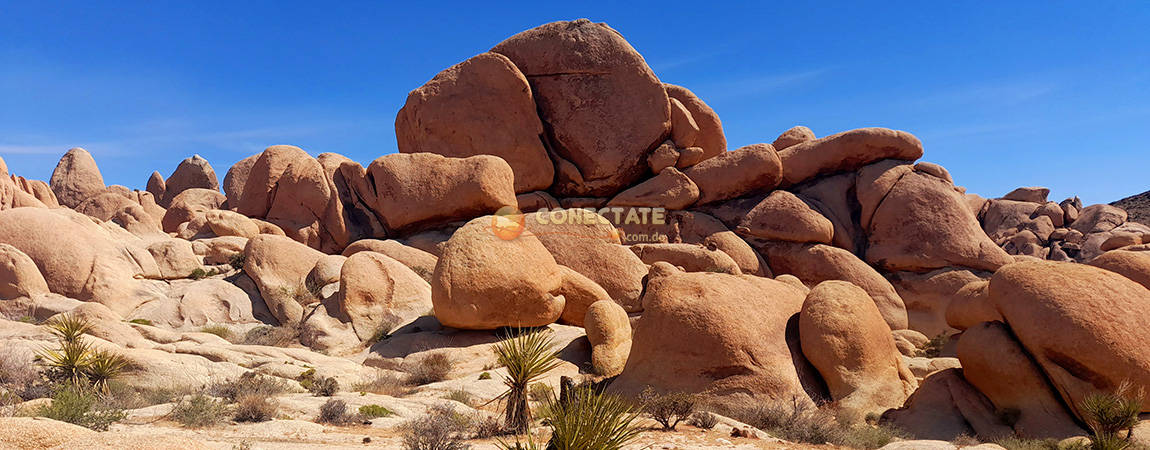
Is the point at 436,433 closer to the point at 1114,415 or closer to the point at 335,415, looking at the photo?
the point at 335,415

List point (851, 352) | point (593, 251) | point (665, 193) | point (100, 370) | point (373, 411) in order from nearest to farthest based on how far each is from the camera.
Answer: point (373, 411) → point (100, 370) → point (851, 352) → point (593, 251) → point (665, 193)

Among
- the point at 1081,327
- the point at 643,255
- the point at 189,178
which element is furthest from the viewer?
the point at 189,178

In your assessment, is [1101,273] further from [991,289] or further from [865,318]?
[865,318]

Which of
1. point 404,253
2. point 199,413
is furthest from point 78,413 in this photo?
point 404,253

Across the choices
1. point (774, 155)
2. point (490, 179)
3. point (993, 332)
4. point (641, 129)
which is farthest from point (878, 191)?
point (993, 332)

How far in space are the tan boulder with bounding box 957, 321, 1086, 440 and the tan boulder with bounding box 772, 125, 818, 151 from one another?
22.9m

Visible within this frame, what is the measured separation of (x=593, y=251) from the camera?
803 inches

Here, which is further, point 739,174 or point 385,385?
point 739,174

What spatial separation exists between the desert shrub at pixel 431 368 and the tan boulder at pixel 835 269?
1637 centimetres

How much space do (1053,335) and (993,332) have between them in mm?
909

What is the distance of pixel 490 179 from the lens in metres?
23.7

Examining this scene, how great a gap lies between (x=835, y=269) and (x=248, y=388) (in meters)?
21.3

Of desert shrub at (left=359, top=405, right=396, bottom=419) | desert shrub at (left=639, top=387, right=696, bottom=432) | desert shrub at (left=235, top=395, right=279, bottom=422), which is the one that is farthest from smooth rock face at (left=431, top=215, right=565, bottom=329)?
desert shrub at (left=235, top=395, right=279, bottom=422)

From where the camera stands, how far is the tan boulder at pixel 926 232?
26.1 m
